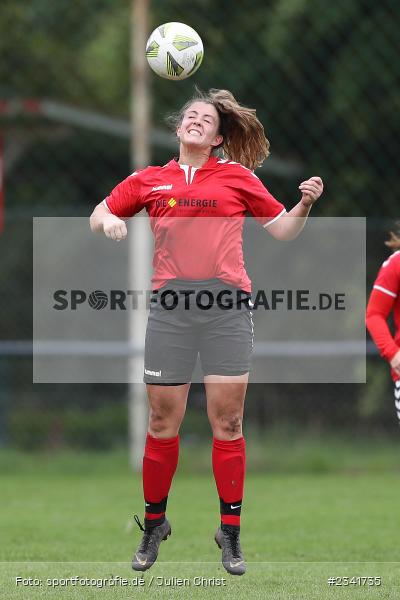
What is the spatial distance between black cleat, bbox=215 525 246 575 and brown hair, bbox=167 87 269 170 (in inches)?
71.5

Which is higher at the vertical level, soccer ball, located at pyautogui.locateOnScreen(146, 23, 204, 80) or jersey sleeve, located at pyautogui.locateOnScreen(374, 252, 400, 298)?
soccer ball, located at pyautogui.locateOnScreen(146, 23, 204, 80)

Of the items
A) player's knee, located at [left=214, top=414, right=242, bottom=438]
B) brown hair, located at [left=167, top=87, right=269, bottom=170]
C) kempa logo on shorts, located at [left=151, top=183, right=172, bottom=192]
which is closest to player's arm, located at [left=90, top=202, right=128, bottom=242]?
kempa logo on shorts, located at [left=151, top=183, right=172, bottom=192]

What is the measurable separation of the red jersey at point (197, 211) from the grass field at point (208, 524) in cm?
145

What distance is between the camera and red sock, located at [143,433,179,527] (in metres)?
5.21

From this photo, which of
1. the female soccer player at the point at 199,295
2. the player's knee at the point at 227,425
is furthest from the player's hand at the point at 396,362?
the player's knee at the point at 227,425

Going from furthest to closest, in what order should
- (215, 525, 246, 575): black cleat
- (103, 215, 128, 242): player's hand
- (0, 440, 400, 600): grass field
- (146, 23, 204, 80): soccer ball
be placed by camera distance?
(146, 23, 204, 80): soccer ball → (0, 440, 400, 600): grass field → (215, 525, 246, 575): black cleat → (103, 215, 128, 242): player's hand

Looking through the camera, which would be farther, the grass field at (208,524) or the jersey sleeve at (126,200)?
the jersey sleeve at (126,200)

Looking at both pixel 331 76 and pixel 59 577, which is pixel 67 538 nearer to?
pixel 59 577

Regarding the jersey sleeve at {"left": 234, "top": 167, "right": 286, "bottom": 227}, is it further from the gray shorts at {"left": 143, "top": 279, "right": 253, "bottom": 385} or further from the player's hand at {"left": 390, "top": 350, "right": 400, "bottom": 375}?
the player's hand at {"left": 390, "top": 350, "right": 400, "bottom": 375}

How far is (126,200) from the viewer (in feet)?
17.1

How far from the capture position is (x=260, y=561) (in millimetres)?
5855

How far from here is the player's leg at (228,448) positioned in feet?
16.6

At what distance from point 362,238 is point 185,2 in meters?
3.18

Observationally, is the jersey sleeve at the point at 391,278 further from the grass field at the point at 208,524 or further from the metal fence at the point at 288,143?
the metal fence at the point at 288,143
